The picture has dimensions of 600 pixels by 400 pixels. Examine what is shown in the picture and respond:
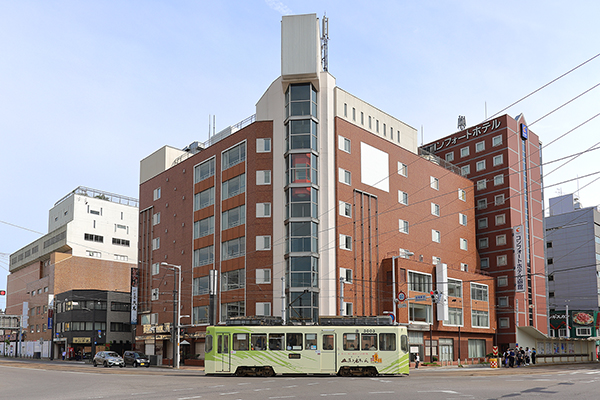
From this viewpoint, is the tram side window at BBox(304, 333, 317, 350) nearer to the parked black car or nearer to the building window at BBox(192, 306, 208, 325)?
the building window at BBox(192, 306, 208, 325)

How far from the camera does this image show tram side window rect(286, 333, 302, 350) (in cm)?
3631

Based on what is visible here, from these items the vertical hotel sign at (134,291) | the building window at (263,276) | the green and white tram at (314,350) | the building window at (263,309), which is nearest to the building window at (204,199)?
the building window at (263,276)

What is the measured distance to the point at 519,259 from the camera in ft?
245

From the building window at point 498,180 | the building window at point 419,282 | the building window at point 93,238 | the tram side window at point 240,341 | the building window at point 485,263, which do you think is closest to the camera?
the tram side window at point 240,341

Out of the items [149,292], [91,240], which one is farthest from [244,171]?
[91,240]

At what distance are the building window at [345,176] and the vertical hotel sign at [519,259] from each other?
28.1 meters

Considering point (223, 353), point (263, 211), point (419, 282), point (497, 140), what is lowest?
point (223, 353)

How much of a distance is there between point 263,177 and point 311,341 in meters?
25.8

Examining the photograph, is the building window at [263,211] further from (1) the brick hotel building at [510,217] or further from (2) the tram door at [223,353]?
(1) the brick hotel building at [510,217]

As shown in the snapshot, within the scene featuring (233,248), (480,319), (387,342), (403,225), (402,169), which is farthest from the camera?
(480,319)

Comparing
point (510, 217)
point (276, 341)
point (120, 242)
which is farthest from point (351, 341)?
point (120, 242)

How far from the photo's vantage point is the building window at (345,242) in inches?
2266

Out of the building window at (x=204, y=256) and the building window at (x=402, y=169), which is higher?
the building window at (x=402, y=169)

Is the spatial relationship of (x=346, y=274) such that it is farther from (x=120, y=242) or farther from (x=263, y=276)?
(x=120, y=242)
